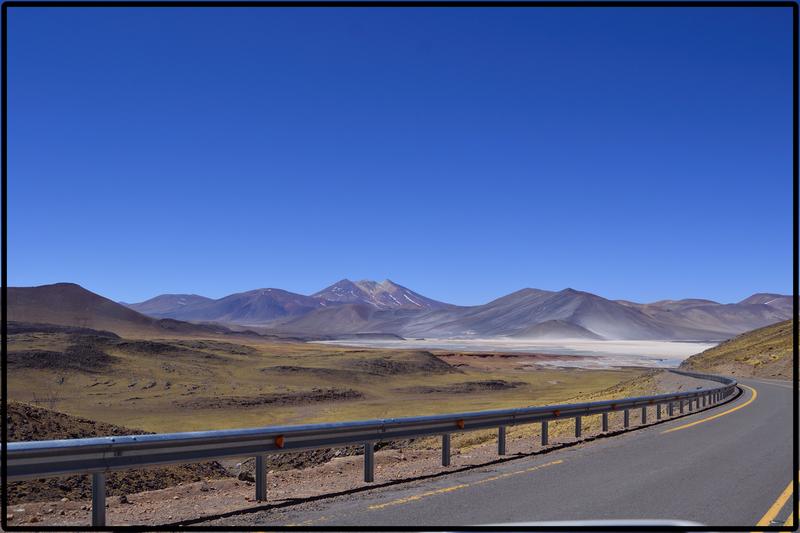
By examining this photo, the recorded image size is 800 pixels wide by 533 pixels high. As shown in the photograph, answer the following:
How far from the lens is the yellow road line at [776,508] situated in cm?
910

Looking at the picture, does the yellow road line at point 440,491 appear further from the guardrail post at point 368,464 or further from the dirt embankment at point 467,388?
the dirt embankment at point 467,388

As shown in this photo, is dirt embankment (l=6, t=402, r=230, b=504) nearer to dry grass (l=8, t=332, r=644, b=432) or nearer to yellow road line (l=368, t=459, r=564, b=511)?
yellow road line (l=368, t=459, r=564, b=511)

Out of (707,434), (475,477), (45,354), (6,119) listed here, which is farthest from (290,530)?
(45,354)

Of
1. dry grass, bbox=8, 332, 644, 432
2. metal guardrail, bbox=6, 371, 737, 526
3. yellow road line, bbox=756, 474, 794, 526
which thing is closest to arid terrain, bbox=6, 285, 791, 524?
dry grass, bbox=8, 332, 644, 432

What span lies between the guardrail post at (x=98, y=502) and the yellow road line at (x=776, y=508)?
6.97 meters

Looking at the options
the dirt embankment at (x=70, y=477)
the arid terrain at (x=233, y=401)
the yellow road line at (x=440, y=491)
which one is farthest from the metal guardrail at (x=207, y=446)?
the dirt embankment at (x=70, y=477)

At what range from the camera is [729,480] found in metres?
12.3

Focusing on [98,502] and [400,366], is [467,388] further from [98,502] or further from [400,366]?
[98,502]

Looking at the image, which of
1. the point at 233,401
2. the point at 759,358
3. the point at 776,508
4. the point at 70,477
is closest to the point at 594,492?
the point at 776,508

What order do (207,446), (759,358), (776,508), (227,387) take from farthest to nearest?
1. (759,358)
2. (227,387)
3. (776,508)
4. (207,446)

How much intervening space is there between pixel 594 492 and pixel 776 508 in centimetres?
225

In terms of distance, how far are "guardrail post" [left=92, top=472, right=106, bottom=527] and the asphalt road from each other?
1392 millimetres

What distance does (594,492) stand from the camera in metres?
11.0

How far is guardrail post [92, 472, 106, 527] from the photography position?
25.8 ft
